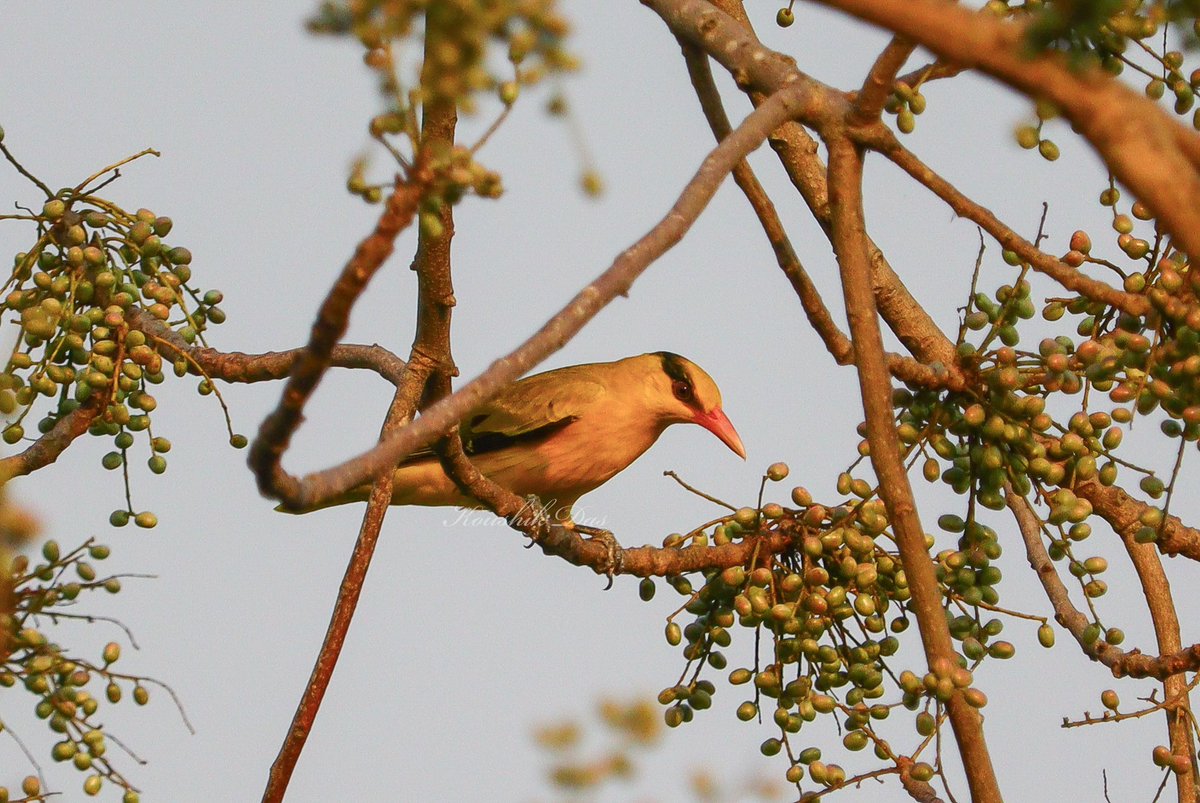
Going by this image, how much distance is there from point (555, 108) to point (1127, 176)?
605 millimetres

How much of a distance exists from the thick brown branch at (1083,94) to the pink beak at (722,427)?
429cm

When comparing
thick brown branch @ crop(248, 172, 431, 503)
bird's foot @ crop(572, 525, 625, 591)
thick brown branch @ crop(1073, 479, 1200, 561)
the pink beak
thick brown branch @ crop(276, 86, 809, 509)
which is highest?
the pink beak

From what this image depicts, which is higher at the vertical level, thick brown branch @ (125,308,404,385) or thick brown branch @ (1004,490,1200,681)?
thick brown branch @ (125,308,404,385)

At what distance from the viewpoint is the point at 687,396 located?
5.50 meters

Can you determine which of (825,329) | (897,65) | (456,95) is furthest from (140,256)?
(456,95)

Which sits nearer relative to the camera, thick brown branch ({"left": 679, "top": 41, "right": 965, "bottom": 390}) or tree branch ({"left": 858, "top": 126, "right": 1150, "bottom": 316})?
tree branch ({"left": 858, "top": 126, "right": 1150, "bottom": 316})

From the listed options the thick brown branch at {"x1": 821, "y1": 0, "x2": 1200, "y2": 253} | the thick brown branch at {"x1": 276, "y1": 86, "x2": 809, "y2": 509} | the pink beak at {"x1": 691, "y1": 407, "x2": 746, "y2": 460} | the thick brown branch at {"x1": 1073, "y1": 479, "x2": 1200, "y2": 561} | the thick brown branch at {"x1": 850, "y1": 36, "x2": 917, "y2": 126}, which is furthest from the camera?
the pink beak at {"x1": 691, "y1": 407, "x2": 746, "y2": 460}

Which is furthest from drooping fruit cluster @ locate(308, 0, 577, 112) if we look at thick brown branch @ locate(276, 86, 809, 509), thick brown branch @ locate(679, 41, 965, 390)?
thick brown branch @ locate(679, 41, 965, 390)

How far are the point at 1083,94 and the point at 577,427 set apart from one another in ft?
14.4

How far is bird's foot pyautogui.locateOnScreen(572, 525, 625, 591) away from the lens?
3.57m

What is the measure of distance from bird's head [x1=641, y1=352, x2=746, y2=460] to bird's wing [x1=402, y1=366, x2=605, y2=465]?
0.81 ft

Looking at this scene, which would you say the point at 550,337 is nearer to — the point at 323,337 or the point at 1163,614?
the point at 323,337

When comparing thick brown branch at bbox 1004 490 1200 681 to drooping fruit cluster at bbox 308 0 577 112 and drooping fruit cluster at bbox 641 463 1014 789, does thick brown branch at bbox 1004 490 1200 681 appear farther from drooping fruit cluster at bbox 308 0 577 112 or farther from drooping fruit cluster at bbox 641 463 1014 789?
drooping fruit cluster at bbox 308 0 577 112

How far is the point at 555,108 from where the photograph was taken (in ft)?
4.67
